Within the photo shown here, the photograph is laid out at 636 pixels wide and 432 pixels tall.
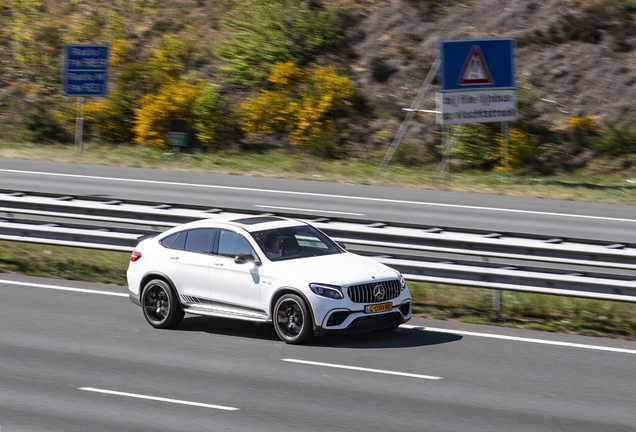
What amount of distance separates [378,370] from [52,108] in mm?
27915

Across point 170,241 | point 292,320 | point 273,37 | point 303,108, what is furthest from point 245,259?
point 273,37

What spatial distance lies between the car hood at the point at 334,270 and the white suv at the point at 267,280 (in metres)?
0.01

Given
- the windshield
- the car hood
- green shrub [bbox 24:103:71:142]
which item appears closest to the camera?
the car hood

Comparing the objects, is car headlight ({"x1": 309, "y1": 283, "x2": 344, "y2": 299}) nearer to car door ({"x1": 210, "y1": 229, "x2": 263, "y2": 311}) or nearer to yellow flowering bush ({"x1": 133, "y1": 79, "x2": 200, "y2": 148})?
car door ({"x1": 210, "y1": 229, "x2": 263, "y2": 311})

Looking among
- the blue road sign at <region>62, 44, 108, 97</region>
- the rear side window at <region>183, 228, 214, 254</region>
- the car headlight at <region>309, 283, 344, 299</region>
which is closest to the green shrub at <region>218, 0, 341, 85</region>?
the blue road sign at <region>62, 44, 108, 97</region>

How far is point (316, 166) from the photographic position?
27.5 meters

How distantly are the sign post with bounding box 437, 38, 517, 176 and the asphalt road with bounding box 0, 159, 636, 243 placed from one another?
10.2 ft

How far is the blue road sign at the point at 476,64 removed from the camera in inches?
990

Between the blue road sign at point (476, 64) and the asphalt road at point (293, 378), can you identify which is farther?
the blue road sign at point (476, 64)

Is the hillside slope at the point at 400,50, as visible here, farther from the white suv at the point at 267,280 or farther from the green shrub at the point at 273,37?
the white suv at the point at 267,280

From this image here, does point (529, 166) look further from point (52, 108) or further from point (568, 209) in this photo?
point (52, 108)

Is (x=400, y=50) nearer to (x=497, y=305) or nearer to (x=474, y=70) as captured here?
(x=474, y=70)

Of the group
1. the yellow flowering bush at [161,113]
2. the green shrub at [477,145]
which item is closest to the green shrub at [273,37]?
the yellow flowering bush at [161,113]

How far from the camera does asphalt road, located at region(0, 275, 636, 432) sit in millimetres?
7270
